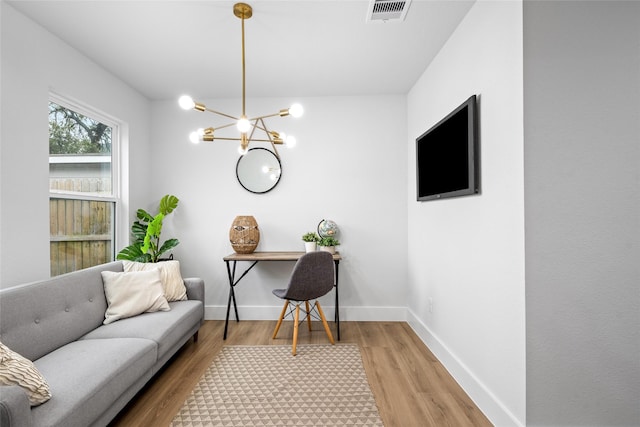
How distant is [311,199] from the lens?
3.49 meters

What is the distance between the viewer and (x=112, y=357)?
1684 mm

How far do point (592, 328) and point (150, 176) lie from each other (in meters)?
4.11

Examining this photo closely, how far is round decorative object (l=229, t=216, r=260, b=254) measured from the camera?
3.26 meters

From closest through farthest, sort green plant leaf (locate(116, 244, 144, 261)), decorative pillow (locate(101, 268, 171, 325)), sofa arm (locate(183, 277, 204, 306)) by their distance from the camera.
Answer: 1. decorative pillow (locate(101, 268, 171, 325))
2. sofa arm (locate(183, 277, 204, 306))
3. green plant leaf (locate(116, 244, 144, 261))

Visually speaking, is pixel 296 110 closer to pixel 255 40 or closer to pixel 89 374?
pixel 255 40

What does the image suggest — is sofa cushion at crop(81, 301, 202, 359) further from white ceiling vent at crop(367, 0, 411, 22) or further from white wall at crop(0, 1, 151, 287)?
white ceiling vent at crop(367, 0, 411, 22)

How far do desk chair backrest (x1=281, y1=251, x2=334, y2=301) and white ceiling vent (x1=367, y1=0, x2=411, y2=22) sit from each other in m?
1.85

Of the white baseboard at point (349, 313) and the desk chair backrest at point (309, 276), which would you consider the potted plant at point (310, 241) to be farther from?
the white baseboard at point (349, 313)

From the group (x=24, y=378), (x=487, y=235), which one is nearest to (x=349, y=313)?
(x=487, y=235)

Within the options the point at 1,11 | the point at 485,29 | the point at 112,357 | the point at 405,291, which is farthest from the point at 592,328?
the point at 1,11

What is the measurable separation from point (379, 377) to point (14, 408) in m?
2.00

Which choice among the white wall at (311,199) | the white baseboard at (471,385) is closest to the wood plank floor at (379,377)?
the white baseboard at (471,385)

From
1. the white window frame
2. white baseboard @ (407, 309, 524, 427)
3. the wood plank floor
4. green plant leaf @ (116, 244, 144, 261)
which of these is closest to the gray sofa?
the wood plank floor

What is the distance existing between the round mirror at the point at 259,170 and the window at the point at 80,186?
1.30 m
